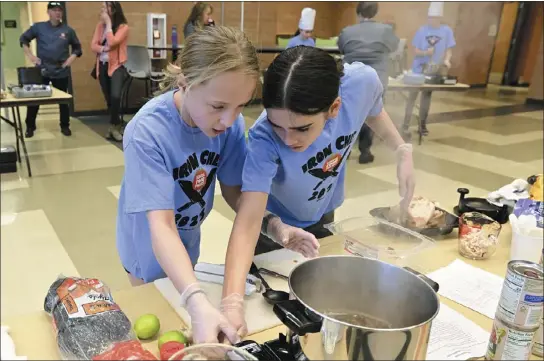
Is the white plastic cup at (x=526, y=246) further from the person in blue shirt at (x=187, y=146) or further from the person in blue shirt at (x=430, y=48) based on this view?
the person in blue shirt at (x=430, y=48)

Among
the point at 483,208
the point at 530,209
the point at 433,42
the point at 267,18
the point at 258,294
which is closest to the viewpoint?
the point at 258,294

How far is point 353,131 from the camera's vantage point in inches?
45.6

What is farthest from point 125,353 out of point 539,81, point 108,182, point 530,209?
point 539,81

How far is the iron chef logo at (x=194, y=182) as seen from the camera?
0.94 metres

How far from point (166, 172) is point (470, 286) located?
631mm

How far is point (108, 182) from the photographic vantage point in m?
3.12

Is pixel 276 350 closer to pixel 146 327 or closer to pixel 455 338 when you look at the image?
pixel 146 327

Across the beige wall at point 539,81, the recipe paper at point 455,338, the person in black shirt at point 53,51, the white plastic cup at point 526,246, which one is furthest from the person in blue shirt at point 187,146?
the beige wall at point 539,81

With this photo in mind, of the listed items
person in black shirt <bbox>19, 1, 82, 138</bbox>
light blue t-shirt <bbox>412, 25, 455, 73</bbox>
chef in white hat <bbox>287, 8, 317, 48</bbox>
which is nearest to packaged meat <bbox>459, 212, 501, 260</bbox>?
person in black shirt <bbox>19, 1, 82, 138</bbox>

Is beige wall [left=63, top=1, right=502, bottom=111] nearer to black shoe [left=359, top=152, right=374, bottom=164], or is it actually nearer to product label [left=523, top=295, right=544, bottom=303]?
black shoe [left=359, top=152, right=374, bottom=164]

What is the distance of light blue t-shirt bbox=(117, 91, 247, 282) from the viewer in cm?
82

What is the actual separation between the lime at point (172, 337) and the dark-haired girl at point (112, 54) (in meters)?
3.10

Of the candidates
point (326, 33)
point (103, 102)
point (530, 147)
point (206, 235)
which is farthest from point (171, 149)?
point (326, 33)

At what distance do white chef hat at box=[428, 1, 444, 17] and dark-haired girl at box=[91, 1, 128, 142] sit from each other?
2.57 meters
